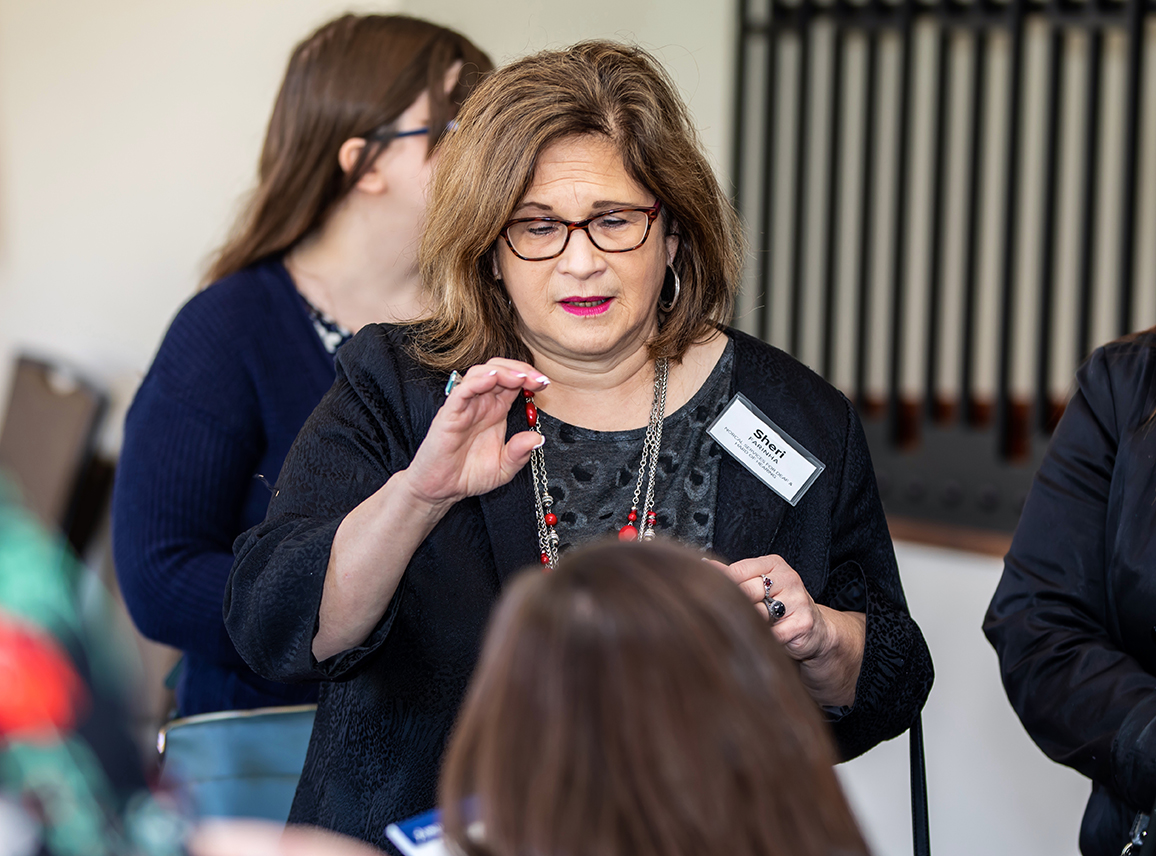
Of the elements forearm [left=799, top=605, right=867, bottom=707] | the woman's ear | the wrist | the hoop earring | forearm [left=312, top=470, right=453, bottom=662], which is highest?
the woman's ear

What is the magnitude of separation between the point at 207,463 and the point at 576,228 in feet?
2.73

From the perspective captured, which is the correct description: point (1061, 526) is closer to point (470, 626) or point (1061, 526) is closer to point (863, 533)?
point (863, 533)

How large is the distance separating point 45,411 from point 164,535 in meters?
2.19

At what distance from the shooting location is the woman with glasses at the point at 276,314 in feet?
6.32

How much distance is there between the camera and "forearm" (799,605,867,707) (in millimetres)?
1427

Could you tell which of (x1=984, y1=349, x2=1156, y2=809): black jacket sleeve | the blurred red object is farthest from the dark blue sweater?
the blurred red object

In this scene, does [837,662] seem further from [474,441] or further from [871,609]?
[474,441]

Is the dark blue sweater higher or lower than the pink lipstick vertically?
lower

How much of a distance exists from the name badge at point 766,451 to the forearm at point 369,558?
0.43 meters

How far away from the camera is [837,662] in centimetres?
145

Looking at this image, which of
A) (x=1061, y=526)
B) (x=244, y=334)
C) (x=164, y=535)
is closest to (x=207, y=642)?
(x=164, y=535)

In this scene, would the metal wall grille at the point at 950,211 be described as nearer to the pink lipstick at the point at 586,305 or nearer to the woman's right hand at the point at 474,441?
the pink lipstick at the point at 586,305

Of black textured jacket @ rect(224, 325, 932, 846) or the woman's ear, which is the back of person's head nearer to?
black textured jacket @ rect(224, 325, 932, 846)

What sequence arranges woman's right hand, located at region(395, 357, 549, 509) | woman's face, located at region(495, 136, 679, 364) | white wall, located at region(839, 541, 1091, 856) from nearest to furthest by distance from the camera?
1. woman's right hand, located at region(395, 357, 549, 509)
2. woman's face, located at region(495, 136, 679, 364)
3. white wall, located at region(839, 541, 1091, 856)
